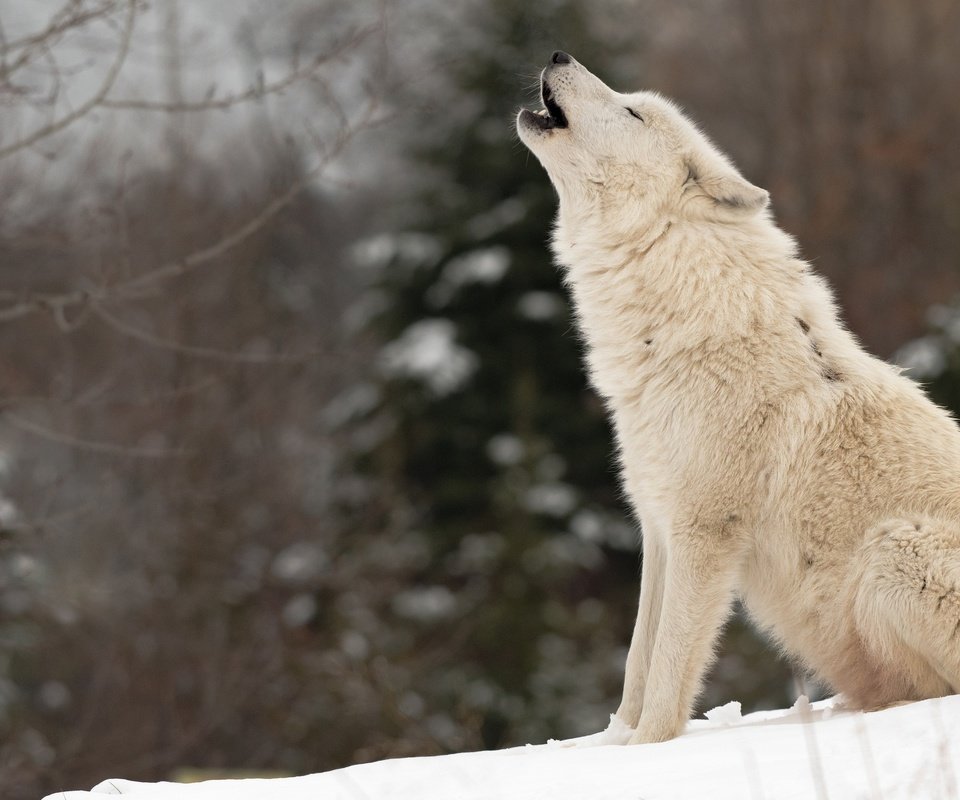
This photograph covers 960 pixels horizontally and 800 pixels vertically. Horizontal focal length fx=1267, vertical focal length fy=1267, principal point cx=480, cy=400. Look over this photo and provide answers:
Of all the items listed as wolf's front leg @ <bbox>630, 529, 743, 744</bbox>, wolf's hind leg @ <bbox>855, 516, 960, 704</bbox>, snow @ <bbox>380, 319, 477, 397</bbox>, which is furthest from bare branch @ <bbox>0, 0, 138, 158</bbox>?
snow @ <bbox>380, 319, 477, 397</bbox>

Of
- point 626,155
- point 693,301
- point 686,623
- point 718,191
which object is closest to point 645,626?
point 686,623

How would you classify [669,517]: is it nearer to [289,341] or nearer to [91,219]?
[91,219]

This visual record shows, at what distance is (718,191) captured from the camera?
522 cm

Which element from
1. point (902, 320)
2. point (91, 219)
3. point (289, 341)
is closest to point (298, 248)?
point (289, 341)

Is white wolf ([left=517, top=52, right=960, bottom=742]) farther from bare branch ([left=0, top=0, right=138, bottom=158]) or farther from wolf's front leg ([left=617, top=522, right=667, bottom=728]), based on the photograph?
bare branch ([left=0, top=0, right=138, bottom=158])

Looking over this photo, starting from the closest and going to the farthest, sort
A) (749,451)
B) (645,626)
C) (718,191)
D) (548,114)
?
(749,451) → (645,626) → (718,191) → (548,114)

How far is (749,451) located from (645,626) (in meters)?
0.85

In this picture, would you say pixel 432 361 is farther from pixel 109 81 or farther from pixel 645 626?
pixel 645 626

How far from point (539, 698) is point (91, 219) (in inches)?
363

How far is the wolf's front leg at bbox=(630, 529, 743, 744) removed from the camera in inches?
180

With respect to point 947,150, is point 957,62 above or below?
above

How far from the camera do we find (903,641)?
4383mm

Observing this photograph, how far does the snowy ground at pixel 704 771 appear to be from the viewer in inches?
136

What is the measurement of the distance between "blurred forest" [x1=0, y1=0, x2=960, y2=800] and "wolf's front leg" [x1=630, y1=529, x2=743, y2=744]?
688 centimetres
